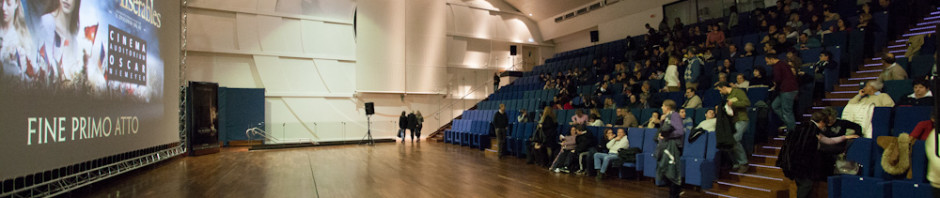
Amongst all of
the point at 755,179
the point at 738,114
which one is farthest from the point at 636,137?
the point at 755,179

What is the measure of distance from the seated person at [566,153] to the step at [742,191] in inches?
71.9

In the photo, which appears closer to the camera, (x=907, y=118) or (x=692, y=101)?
(x=907, y=118)

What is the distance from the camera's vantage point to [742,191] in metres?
4.28

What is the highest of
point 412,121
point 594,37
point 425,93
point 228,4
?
point 228,4

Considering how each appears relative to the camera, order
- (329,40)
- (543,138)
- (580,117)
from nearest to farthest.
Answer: (543,138) → (580,117) → (329,40)

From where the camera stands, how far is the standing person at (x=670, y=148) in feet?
13.8

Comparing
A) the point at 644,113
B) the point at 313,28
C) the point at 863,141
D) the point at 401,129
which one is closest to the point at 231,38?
the point at 313,28

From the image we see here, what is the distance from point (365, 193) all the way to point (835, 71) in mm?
5481

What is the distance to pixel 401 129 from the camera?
12.7 metres

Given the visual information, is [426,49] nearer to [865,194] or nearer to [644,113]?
[644,113]

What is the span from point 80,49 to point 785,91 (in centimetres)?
694

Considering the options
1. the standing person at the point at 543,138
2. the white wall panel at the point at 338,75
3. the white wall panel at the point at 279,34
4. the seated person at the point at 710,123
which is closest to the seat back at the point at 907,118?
the seated person at the point at 710,123

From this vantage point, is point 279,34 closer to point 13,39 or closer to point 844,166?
point 13,39

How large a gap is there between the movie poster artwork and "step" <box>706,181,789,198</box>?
5783mm
